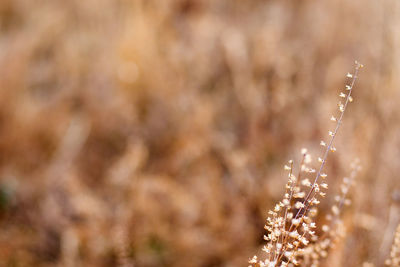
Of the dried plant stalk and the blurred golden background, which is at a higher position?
the blurred golden background

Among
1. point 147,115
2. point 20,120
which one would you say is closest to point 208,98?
point 147,115

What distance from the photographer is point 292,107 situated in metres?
2.05

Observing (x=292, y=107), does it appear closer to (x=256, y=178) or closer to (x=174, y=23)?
(x=256, y=178)

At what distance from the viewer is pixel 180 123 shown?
2115mm

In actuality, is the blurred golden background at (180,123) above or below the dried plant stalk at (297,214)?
above

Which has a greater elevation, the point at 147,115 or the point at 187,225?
the point at 147,115

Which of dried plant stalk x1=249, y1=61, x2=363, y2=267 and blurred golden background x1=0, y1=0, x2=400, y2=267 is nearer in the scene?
dried plant stalk x1=249, y1=61, x2=363, y2=267

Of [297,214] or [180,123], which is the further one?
[180,123]

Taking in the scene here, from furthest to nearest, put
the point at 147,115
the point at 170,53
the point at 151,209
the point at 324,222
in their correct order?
1. the point at 170,53
2. the point at 147,115
3. the point at 151,209
4. the point at 324,222

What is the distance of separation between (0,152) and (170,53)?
42.4 inches

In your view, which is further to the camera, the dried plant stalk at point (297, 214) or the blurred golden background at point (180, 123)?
the blurred golden background at point (180, 123)

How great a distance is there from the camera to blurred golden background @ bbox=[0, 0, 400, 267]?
1558 millimetres

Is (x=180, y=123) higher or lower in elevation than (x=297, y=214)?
higher

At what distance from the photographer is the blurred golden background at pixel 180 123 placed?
61.3 inches
